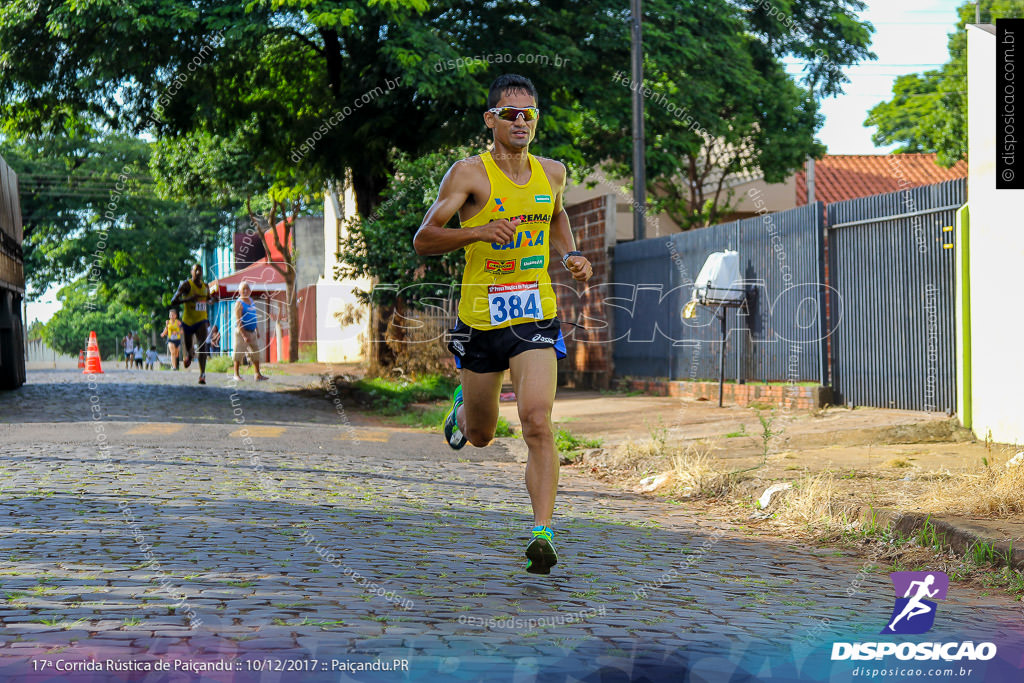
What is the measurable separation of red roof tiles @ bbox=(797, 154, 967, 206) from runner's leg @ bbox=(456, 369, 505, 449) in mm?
34726

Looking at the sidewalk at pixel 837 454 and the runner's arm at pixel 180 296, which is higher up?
the runner's arm at pixel 180 296

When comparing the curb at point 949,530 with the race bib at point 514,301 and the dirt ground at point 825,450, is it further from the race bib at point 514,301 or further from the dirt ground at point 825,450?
the race bib at point 514,301

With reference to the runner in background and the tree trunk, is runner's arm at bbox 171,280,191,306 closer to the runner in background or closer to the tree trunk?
the runner in background

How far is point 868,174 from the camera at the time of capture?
41750mm

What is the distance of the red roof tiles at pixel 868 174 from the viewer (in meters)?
40.0

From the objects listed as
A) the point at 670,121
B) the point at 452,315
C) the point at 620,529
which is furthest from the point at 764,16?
the point at 620,529

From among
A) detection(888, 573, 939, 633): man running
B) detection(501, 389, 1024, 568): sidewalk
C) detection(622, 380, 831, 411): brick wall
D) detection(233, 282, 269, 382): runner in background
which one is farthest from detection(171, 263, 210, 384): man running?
detection(888, 573, 939, 633): man running

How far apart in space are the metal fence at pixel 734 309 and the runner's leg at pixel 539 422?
27.0ft

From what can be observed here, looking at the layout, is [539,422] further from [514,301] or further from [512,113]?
[512,113]

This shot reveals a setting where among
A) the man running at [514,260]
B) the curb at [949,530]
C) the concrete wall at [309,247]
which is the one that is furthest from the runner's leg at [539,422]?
the concrete wall at [309,247]

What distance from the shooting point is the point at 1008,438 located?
31.2 ft

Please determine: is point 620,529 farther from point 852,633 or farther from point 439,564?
point 852,633

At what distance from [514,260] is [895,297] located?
23.8ft

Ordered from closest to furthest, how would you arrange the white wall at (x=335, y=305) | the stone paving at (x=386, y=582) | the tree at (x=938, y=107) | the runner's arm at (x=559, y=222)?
the stone paving at (x=386, y=582), the runner's arm at (x=559, y=222), the tree at (x=938, y=107), the white wall at (x=335, y=305)
